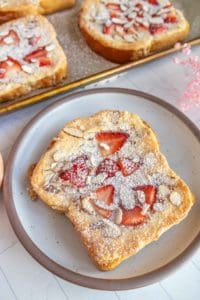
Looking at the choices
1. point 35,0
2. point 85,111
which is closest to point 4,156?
point 85,111

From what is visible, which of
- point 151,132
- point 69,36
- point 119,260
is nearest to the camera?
point 119,260

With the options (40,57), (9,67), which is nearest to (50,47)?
(40,57)

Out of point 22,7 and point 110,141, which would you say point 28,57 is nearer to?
point 22,7

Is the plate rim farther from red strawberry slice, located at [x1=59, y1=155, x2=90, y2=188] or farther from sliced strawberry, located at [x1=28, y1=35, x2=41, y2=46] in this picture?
sliced strawberry, located at [x1=28, y1=35, x2=41, y2=46]

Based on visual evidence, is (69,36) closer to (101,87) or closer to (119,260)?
(101,87)

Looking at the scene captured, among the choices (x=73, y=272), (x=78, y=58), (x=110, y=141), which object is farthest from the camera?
(x=78, y=58)

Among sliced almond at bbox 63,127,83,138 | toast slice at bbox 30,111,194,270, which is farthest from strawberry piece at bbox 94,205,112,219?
sliced almond at bbox 63,127,83,138
